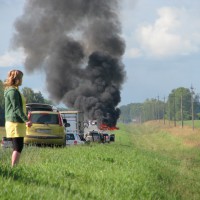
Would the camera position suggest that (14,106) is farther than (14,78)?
Yes

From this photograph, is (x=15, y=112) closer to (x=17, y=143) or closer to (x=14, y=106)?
(x=14, y=106)

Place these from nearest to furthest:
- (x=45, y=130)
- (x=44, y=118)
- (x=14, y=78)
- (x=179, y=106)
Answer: (x=14, y=78) < (x=45, y=130) < (x=44, y=118) < (x=179, y=106)

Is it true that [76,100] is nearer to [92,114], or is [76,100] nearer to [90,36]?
[92,114]

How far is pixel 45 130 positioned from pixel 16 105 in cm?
1255

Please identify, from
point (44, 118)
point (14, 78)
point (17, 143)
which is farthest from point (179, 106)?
point (14, 78)

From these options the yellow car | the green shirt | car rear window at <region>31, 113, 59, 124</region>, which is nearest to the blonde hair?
the green shirt

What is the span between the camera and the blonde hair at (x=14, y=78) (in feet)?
34.1

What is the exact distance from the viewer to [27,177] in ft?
30.4

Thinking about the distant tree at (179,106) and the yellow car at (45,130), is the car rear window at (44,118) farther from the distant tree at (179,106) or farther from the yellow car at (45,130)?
the distant tree at (179,106)

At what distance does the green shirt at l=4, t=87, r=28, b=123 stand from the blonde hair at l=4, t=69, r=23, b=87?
10cm

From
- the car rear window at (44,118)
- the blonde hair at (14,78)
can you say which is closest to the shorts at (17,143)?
the blonde hair at (14,78)

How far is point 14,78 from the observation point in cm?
1041

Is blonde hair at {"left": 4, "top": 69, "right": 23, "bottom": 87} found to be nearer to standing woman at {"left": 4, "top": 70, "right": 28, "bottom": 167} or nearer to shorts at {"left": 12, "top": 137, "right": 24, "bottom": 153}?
standing woman at {"left": 4, "top": 70, "right": 28, "bottom": 167}

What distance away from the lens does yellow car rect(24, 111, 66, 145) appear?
75.0ft
